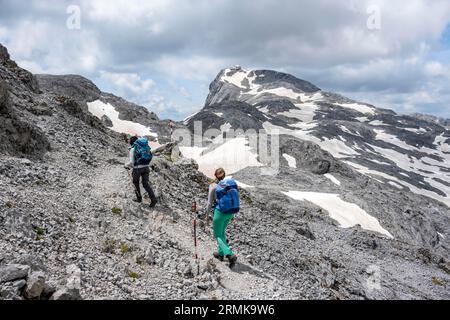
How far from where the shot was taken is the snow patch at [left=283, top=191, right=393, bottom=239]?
4075 cm

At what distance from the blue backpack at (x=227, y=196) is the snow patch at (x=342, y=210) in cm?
2885

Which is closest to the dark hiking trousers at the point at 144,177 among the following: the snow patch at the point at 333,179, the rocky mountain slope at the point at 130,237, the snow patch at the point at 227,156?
the rocky mountain slope at the point at 130,237

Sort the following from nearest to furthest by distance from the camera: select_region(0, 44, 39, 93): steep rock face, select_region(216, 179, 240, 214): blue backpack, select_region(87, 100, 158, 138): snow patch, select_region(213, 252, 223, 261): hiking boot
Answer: select_region(216, 179, 240, 214): blue backpack < select_region(213, 252, 223, 261): hiking boot < select_region(0, 44, 39, 93): steep rock face < select_region(87, 100, 158, 138): snow patch

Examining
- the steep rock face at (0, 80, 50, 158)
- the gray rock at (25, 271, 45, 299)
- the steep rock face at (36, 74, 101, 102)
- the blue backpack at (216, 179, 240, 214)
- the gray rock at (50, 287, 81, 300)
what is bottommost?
the gray rock at (50, 287, 81, 300)

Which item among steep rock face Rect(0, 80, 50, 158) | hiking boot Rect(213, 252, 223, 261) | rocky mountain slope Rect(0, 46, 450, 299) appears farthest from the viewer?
steep rock face Rect(0, 80, 50, 158)

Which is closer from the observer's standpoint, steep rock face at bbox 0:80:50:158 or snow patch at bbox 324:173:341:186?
steep rock face at bbox 0:80:50:158

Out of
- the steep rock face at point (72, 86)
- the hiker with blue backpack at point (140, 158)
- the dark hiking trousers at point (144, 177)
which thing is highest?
the steep rock face at point (72, 86)

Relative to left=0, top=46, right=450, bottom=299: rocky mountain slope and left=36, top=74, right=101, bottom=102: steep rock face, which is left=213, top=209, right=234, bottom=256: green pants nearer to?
left=0, top=46, right=450, bottom=299: rocky mountain slope

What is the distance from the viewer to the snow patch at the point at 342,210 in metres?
40.8

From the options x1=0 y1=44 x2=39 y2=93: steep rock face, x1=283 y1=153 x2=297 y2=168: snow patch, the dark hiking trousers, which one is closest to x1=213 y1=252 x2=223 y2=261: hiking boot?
the dark hiking trousers

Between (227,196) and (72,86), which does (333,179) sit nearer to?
(227,196)

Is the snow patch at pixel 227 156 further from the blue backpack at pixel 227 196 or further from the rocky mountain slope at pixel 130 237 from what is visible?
the blue backpack at pixel 227 196

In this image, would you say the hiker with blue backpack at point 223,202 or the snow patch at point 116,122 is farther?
the snow patch at point 116,122

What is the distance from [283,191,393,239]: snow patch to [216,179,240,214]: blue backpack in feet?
94.7
